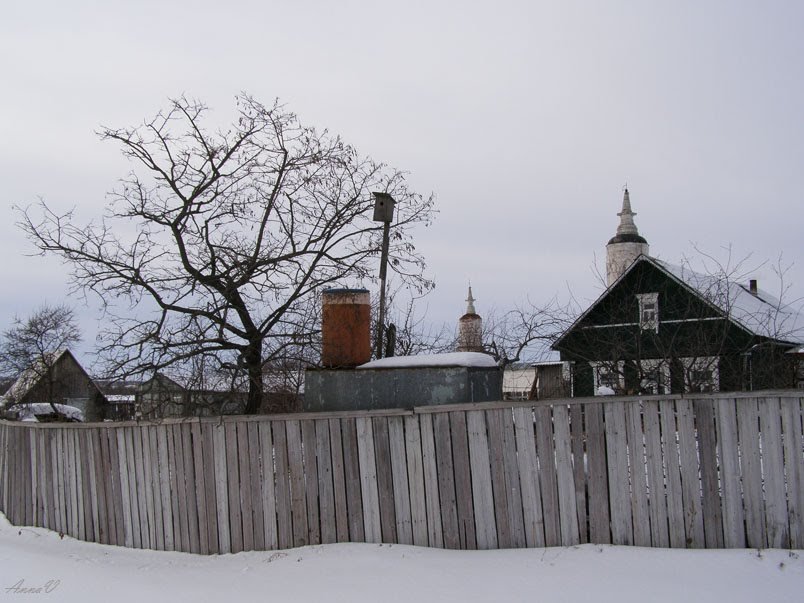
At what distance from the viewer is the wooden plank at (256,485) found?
636 cm

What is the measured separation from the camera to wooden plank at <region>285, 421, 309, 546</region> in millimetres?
6184

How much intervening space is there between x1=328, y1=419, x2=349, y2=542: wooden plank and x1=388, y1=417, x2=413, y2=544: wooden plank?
1.48 ft

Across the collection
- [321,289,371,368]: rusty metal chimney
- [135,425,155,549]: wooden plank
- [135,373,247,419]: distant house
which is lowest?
[135,425,155,549]: wooden plank

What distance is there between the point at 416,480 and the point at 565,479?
1184 millimetres

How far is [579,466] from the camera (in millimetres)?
5309

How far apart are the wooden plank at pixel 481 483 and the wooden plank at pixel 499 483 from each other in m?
0.03

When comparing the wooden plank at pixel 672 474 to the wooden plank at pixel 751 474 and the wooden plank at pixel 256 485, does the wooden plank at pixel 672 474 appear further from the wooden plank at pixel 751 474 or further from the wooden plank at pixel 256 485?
the wooden plank at pixel 256 485

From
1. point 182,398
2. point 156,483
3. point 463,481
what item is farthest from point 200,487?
point 182,398

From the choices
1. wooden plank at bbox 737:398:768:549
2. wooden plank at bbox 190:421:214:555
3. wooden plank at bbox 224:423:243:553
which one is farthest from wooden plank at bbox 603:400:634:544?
wooden plank at bbox 190:421:214:555

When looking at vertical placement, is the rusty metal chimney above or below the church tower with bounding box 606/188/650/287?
below

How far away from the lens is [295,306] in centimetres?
1172

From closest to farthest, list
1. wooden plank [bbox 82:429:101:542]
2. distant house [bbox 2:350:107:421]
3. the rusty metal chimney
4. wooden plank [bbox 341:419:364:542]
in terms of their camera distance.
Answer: wooden plank [bbox 341:419:364:542]
the rusty metal chimney
wooden plank [bbox 82:429:101:542]
distant house [bbox 2:350:107:421]

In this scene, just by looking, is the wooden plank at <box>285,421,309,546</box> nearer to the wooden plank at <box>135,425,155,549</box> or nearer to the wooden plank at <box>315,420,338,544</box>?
the wooden plank at <box>315,420,338,544</box>

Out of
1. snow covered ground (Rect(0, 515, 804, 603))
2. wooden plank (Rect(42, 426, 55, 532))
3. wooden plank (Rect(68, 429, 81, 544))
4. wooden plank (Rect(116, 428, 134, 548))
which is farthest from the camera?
wooden plank (Rect(42, 426, 55, 532))
